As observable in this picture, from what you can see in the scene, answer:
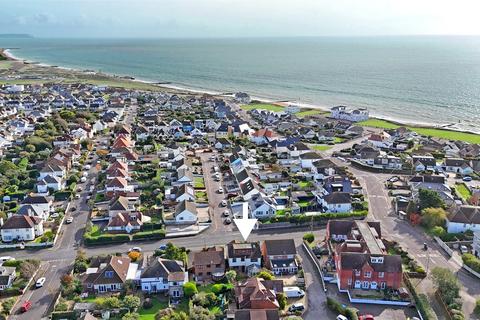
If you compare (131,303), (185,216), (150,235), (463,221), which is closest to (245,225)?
(185,216)

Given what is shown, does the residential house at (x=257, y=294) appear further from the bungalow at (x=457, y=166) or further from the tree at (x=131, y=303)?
the bungalow at (x=457, y=166)

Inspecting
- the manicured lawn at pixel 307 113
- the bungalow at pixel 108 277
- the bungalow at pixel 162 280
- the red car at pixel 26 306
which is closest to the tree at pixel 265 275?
the bungalow at pixel 162 280

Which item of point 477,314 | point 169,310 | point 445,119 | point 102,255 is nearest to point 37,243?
point 102,255

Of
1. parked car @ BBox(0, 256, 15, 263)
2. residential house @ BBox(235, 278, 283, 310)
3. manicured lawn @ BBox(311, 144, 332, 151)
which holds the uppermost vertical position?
residential house @ BBox(235, 278, 283, 310)

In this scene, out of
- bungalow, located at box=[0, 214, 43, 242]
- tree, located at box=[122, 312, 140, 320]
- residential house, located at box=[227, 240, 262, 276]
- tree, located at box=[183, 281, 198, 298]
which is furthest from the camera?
bungalow, located at box=[0, 214, 43, 242]

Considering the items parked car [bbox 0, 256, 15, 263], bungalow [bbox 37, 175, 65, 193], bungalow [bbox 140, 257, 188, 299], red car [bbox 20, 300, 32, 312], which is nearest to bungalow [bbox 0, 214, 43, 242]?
parked car [bbox 0, 256, 15, 263]

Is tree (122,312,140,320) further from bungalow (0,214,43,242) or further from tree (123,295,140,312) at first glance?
bungalow (0,214,43,242)
